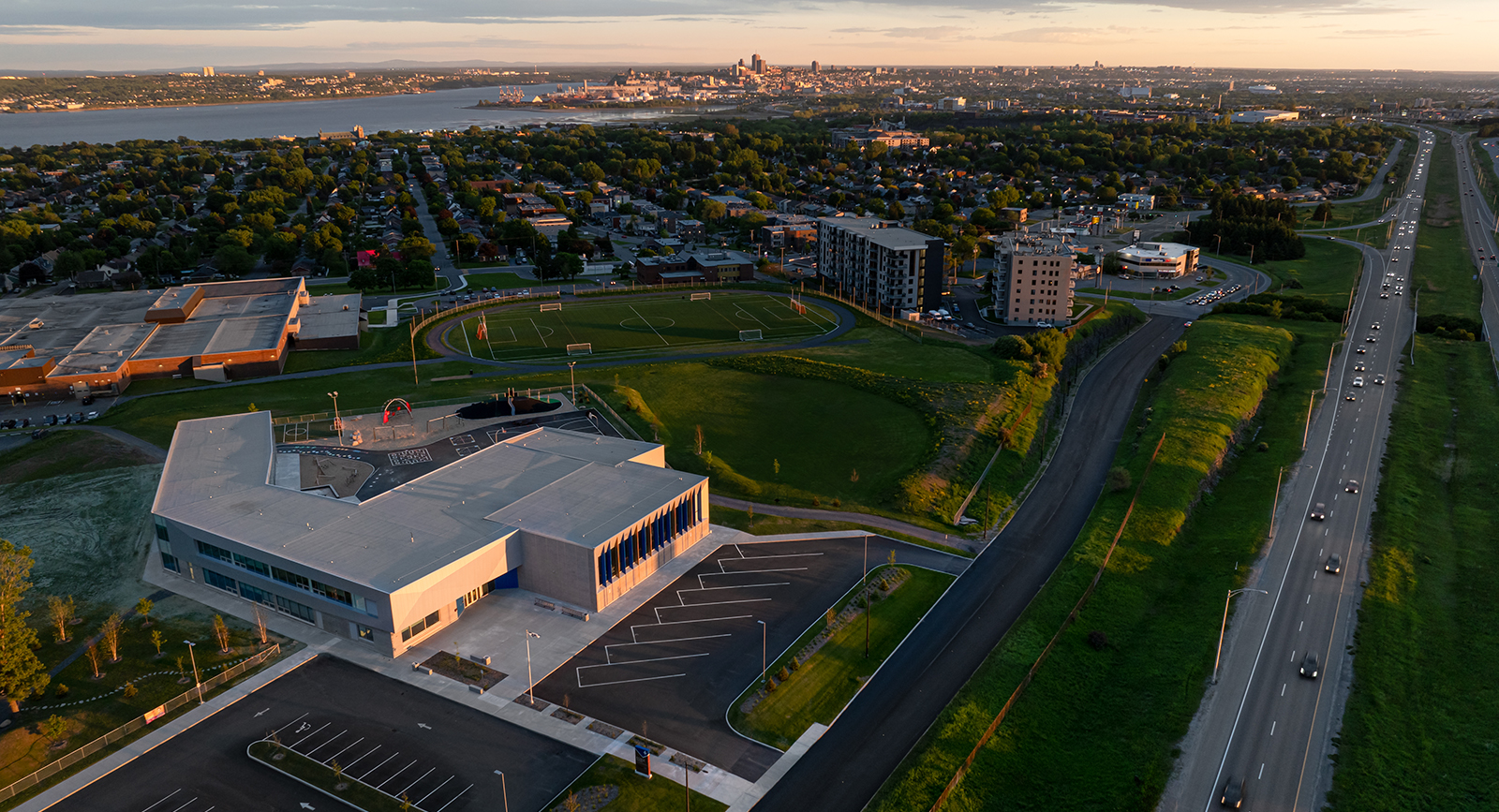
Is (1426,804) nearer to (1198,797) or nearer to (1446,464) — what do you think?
(1198,797)

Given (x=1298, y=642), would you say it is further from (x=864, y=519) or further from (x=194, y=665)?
(x=194, y=665)

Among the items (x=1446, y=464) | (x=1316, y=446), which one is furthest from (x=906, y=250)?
(x=1446, y=464)

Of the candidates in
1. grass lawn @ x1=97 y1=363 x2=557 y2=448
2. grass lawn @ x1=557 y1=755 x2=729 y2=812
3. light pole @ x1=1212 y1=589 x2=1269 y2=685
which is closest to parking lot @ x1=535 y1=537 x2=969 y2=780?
grass lawn @ x1=557 y1=755 x2=729 y2=812

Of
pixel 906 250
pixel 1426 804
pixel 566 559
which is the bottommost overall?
pixel 1426 804

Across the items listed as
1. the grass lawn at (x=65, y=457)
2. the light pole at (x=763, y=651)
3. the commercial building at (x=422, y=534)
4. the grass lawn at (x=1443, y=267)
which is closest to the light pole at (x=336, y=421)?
the commercial building at (x=422, y=534)

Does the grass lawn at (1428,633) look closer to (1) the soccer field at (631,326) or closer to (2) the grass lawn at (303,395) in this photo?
(1) the soccer field at (631,326)
